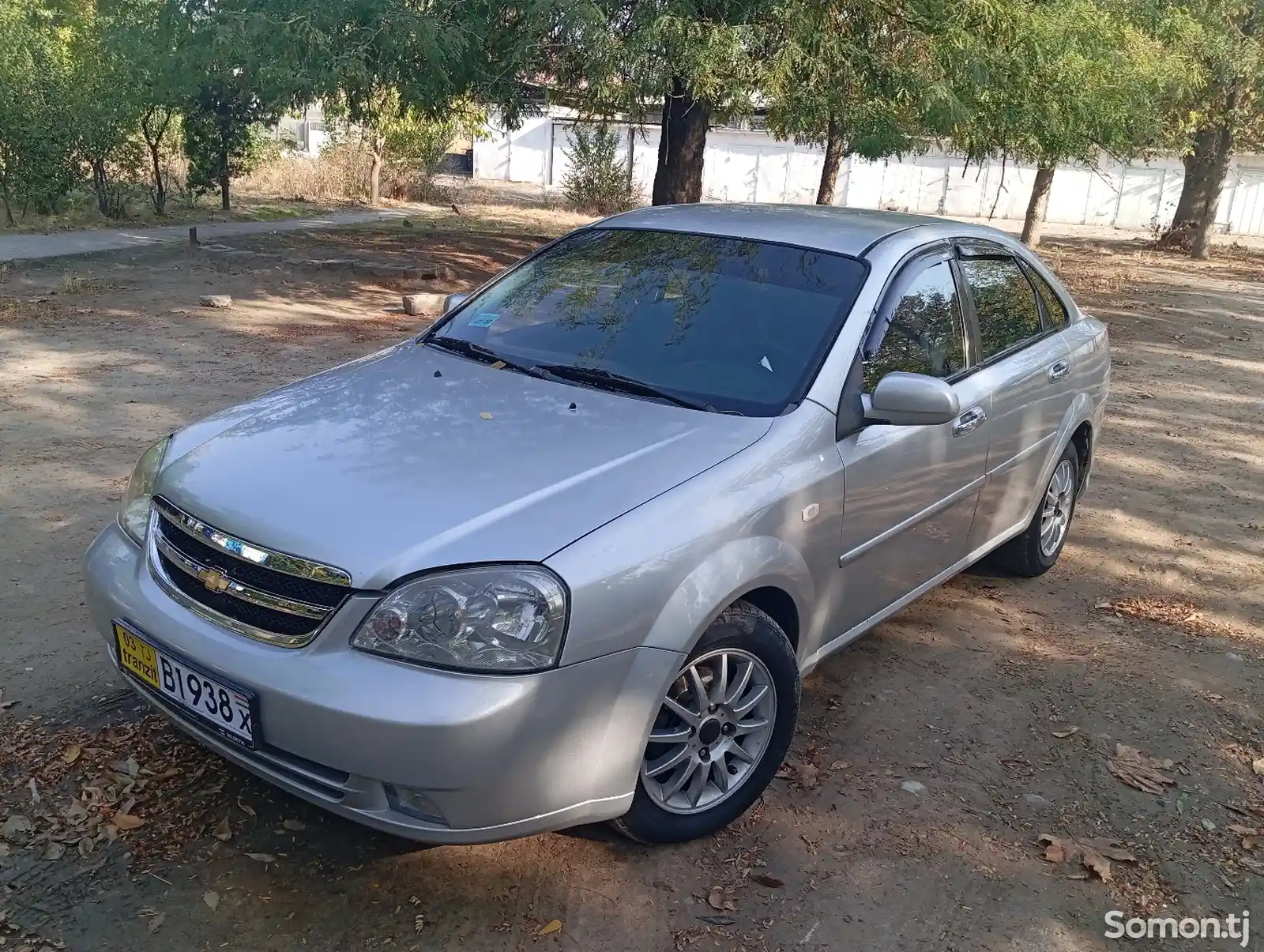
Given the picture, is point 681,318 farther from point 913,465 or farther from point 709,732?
point 709,732

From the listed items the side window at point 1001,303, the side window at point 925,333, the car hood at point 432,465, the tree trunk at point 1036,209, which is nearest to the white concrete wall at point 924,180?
the tree trunk at point 1036,209

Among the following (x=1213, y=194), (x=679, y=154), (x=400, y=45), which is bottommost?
(x=679, y=154)

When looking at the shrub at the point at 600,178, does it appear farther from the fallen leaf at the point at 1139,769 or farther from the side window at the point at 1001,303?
the fallen leaf at the point at 1139,769

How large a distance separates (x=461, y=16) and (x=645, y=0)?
83.9 inches

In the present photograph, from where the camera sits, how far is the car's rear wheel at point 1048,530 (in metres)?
5.02

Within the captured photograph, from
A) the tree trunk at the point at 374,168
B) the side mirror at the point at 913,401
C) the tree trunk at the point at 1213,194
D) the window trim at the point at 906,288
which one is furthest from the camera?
the tree trunk at the point at 374,168

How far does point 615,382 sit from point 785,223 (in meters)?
1.17

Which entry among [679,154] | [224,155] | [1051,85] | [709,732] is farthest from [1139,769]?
[224,155]

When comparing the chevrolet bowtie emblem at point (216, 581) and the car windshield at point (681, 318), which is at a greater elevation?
the car windshield at point (681, 318)

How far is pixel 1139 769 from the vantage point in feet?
11.9

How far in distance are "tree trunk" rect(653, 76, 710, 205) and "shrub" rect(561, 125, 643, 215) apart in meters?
11.5

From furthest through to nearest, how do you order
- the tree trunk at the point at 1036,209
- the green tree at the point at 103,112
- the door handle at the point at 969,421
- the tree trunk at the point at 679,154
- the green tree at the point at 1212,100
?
1. the tree trunk at the point at 1036,209
2. the green tree at the point at 1212,100
3. the green tree at the point at 103,112
4. the tree trunk at the point at 679,154
5. the door handle at the point at 969,421

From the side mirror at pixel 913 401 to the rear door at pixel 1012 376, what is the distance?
0.96 metres

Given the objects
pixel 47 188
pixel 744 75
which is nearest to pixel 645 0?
pixel 744 75
